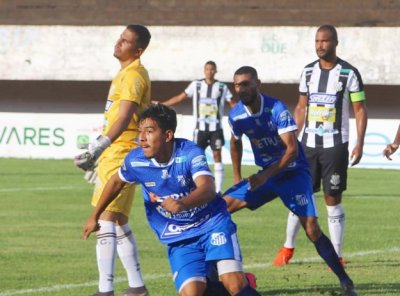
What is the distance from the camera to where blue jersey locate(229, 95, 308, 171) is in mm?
9172

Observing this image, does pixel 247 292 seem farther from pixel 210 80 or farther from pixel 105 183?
pixel 210 80

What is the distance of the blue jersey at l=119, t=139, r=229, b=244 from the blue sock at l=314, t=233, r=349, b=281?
1.95 metres

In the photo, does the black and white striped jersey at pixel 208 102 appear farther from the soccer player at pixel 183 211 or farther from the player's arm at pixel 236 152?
the soccer player at pixel 183 211

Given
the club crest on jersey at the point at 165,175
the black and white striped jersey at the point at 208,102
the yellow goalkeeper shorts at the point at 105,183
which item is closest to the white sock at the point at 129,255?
the yellow goalkeeper shorts at the point at 105,183

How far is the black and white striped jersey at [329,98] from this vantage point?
1105 cm

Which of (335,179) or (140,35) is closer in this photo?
(140,35)

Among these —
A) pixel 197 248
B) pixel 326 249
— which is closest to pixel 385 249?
pixel 326 249

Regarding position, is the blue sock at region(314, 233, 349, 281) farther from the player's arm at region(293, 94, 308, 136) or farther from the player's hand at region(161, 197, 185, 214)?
the player's hand at region(161, 197, 185, 214)

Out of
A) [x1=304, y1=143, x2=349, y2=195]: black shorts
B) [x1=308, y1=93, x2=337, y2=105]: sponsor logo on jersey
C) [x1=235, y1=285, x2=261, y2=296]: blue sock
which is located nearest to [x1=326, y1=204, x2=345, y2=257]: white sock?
[x1=304, y1=143, x2=349, y2=195]: black shorts

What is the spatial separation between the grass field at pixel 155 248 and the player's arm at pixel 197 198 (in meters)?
2.38

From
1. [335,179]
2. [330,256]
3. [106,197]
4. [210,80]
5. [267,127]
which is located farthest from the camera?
[210,80]

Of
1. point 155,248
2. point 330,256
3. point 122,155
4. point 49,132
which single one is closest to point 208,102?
point 49,132

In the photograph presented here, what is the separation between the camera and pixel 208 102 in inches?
924

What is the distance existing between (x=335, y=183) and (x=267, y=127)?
193 cm
